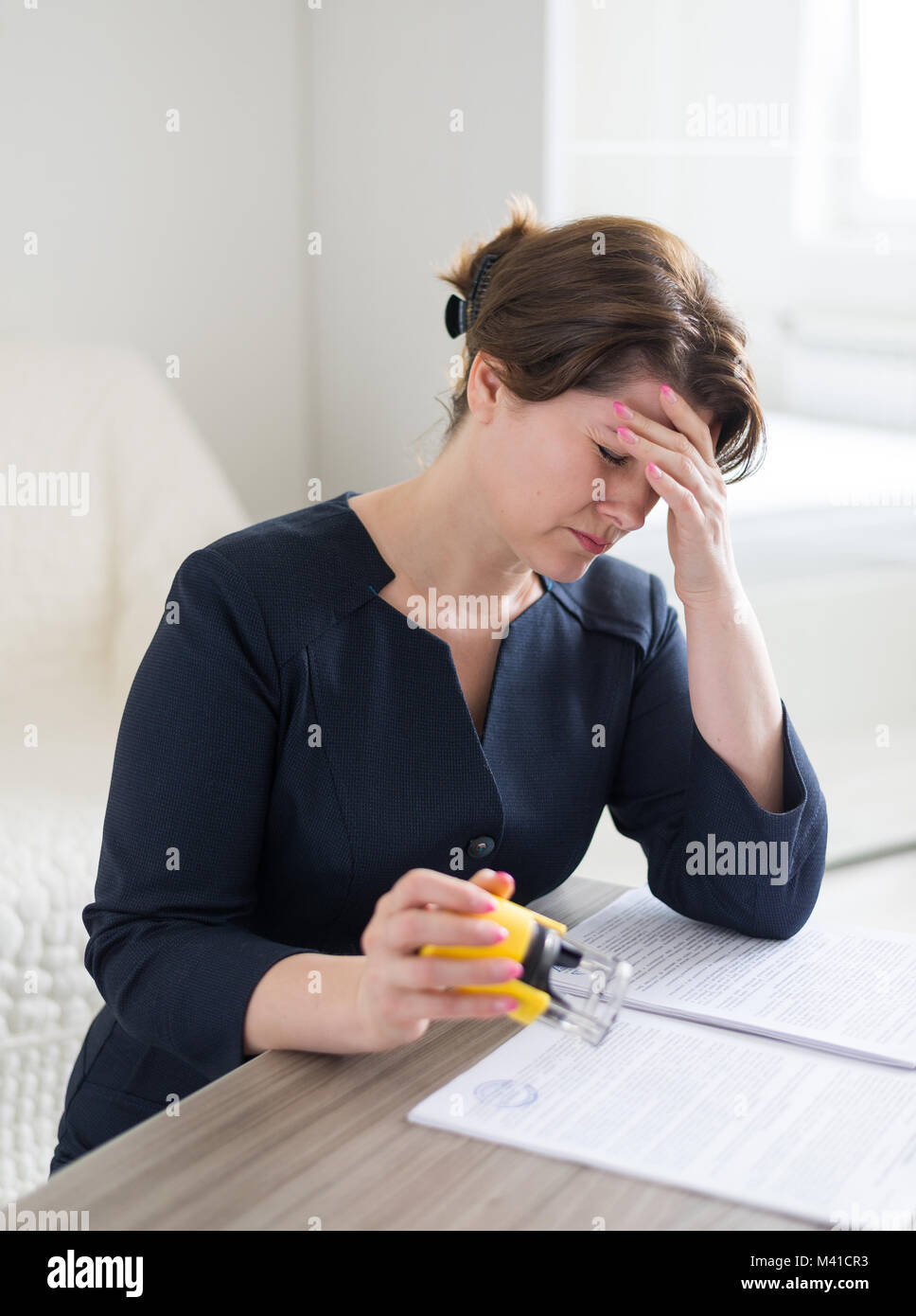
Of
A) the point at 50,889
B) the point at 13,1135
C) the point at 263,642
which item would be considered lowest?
the point at 13,1135

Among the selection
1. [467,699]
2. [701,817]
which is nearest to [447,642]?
[467,699]

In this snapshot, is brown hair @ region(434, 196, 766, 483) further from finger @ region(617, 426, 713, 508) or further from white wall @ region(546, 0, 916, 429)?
white wall @ region(546, 0, 916, 429)

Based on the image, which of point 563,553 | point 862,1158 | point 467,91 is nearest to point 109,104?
point 467,91

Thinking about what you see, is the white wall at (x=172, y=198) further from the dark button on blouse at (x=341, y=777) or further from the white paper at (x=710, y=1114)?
the white paper at (x=710, y=1114)

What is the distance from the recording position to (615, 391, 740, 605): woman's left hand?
1.07m

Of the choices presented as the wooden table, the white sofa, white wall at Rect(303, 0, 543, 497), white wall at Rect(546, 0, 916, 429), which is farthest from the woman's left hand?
the white sofa

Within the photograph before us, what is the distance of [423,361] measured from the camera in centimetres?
219

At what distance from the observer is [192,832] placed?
38.5 inches

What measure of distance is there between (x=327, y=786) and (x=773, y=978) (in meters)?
0.37

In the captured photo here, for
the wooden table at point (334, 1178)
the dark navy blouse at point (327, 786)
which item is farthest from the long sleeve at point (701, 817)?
the wooden table at point (334, 1178)

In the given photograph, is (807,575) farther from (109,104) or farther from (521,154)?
(109,104)

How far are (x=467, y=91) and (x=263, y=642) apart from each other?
1272mm

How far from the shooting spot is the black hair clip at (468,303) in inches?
46.5

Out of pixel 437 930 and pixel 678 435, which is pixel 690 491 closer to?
pixel 678 435
